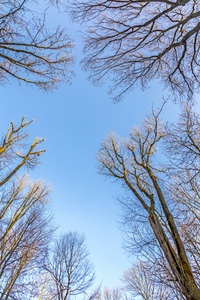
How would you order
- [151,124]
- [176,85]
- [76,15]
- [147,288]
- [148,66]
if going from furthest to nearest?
[147,288] → [151,124] → [176,85] → [148,66] → [76,15]

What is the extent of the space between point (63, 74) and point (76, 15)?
4.21 feet

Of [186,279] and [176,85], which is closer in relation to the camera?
[186,279]

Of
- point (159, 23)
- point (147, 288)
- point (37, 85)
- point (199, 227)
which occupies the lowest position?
point (147, 288)

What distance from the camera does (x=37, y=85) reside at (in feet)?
13.6

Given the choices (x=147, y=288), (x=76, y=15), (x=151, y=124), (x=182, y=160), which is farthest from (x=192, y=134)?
(x=147, y=288)

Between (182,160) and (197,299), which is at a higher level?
(182,160)

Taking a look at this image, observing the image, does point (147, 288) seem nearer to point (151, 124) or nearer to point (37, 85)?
point (151, 124)

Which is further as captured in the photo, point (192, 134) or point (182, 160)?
point (192, 134)

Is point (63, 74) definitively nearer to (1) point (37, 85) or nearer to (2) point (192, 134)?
(1) point (37, 85)

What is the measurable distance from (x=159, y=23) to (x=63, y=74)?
305 cm

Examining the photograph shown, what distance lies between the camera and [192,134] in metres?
5.51

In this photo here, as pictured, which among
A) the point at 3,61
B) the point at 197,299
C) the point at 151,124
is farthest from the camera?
the point at 151,124

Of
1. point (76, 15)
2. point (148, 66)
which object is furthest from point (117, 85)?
point (76, 15)

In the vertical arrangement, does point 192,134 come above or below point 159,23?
below
